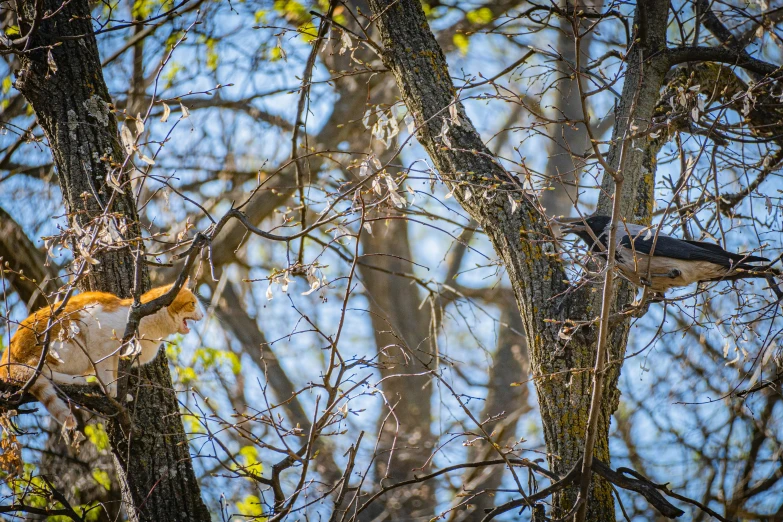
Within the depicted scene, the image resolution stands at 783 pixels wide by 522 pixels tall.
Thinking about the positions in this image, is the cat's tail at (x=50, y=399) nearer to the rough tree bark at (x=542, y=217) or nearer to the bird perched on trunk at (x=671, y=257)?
the rough tree bark at (x=542, y=217)

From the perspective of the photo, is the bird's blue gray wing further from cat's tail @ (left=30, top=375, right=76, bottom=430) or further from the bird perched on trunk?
cat's tail @ (left=30, top=375, right=76, bottom=430)

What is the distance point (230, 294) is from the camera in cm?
919

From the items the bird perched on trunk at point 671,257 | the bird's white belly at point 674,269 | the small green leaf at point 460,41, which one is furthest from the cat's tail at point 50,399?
the small green leaf at point 460,41

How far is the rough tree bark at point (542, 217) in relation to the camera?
3553 millimetres

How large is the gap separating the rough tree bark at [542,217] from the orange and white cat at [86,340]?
1769mm

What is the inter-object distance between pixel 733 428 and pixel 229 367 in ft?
15.6

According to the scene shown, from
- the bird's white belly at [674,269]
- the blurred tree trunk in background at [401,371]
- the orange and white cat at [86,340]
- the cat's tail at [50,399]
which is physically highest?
the blurred tree trunk in background at [401,371]

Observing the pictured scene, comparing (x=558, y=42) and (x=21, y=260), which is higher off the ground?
(x=558, y=42)

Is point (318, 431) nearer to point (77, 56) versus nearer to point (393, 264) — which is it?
point (77, 56)

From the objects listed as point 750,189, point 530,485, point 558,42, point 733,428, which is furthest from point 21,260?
point 558,42

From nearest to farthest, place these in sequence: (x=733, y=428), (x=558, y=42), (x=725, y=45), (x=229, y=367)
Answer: (x=725, y=45) → (x=733, y=428) → (x=229, y=367) → (x=558, y=42)

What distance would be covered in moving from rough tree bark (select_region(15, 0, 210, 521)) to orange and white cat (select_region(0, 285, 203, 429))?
190 millimetres

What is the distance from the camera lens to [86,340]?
399 cm

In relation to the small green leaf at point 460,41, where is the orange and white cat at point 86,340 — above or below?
below
